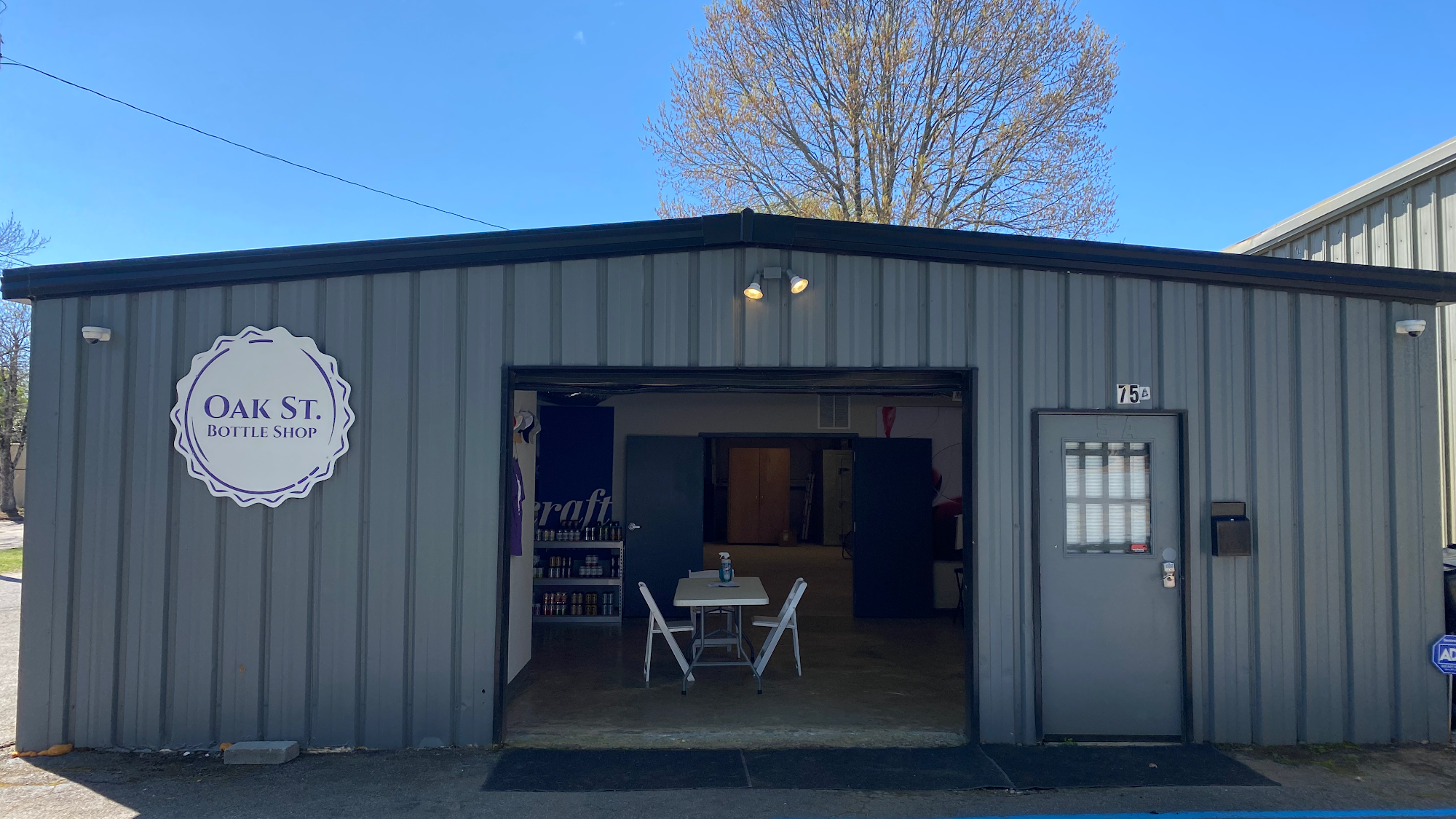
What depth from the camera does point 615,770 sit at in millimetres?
4352

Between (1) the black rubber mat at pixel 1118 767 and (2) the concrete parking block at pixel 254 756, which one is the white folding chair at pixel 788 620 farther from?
(2) the concrete parking block at pixel 254 756

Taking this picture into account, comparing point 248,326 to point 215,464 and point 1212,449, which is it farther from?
point 1212,449

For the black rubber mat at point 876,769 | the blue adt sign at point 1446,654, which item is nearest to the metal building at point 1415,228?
the blue adt sign at point 1446,654

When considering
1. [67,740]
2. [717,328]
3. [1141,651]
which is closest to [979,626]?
[1141,651]

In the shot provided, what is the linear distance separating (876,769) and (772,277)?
2.71 meters

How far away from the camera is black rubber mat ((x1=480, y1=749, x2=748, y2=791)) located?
4129 millimetres

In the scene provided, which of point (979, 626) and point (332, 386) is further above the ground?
point (332, 386)

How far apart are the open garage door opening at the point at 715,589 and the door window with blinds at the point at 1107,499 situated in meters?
0.61

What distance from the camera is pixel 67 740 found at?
4.61 meters

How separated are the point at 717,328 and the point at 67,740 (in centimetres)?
424

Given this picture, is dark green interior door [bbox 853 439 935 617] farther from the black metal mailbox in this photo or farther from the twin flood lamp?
the twin flood lamp

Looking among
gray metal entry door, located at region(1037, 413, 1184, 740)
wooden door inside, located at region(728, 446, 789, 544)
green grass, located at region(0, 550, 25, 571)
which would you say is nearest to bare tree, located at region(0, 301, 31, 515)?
green grass, located at region(0, 550, 25, 571)

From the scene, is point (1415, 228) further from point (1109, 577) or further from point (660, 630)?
point (660, 630)

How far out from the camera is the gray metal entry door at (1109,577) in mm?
4770
